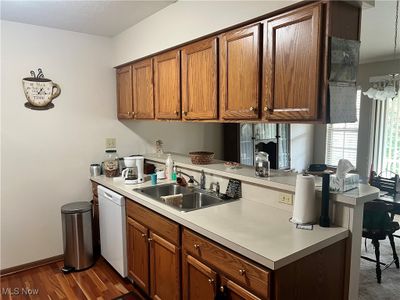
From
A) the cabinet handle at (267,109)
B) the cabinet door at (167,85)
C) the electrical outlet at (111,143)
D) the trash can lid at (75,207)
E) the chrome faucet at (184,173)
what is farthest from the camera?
the electrical outlet at (111,143)

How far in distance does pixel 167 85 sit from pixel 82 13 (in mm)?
961

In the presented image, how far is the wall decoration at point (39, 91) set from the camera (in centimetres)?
289

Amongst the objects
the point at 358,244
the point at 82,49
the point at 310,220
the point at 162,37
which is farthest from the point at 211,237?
the point at 82,49

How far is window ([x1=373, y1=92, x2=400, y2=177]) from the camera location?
16.5 feet

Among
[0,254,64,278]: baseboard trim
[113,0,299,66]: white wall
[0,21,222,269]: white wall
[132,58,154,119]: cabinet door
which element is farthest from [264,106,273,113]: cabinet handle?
[0,254,64,278]: baseboard trim

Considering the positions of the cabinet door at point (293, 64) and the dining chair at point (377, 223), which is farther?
the dining chair at point (377, 223)

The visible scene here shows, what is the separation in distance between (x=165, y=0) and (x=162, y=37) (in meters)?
0.31

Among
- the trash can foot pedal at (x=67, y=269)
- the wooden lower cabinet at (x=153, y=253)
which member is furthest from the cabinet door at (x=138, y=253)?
the trash can foot pedal at (x=67, y=269)

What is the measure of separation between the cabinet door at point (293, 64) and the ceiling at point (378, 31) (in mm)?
1139

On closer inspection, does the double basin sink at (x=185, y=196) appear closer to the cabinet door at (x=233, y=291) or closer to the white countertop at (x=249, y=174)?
the white countertop at (x=249, y=174)

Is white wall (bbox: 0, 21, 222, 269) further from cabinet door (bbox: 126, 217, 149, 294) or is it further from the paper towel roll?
the paper towel roll

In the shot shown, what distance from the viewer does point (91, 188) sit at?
3363 millimetres

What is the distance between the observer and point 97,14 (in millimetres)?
2588

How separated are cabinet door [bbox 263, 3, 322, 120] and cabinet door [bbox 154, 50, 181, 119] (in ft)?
3.14
